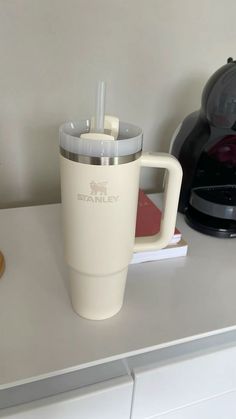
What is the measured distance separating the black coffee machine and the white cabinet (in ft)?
1.19

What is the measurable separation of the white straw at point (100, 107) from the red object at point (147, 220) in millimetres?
256

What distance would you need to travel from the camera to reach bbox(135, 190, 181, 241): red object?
673 millimetres

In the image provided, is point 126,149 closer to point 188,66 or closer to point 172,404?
point 172,404

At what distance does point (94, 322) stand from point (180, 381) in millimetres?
167

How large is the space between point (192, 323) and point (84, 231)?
218 mm

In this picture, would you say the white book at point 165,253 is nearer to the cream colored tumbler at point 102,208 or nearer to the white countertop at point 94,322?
the white countertop at point 94,322

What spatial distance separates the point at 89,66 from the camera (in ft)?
2.68

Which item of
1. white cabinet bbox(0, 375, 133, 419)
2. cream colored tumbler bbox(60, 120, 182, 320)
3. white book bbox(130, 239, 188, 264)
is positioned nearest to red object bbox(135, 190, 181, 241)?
white book bbox(130, 239, 188, 264)

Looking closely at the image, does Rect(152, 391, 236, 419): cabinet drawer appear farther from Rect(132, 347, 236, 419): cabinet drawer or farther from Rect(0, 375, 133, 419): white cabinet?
Rect(0, 375, 133, 419): white cabinet

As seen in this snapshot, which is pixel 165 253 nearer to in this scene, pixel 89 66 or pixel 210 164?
pixel 210 164

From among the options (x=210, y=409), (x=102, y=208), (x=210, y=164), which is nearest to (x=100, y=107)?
(x=102, y=208)

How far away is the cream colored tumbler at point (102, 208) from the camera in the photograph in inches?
16.5

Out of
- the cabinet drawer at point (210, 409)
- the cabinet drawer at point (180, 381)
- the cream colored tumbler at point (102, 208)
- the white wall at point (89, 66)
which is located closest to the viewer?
the cream colored tumbler at point (102, 208)

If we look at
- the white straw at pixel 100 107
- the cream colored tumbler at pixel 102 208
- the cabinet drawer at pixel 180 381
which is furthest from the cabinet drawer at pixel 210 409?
the white straw at pixel 100 107
